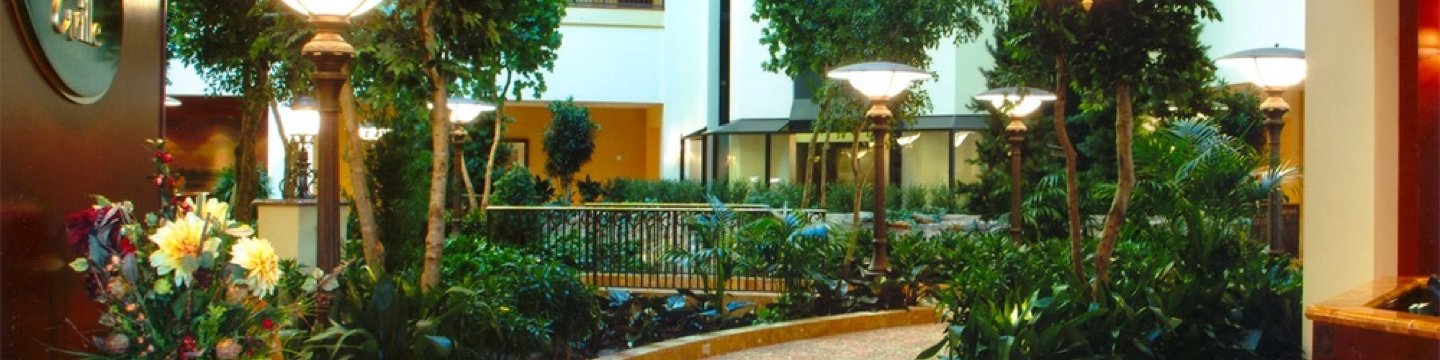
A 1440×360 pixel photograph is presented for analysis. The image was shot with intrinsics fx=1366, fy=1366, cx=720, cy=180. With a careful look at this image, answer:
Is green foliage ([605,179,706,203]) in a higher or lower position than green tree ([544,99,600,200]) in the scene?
lower

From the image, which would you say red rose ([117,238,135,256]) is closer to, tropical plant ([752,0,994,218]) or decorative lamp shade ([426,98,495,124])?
decorative lamp shade ([426,98,495,124])

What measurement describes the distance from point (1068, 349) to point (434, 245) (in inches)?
155

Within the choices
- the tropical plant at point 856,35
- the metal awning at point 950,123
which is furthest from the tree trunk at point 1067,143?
the metal awning at point 950,123

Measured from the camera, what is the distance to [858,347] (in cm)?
1044

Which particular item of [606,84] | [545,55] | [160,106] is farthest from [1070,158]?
[606,84]

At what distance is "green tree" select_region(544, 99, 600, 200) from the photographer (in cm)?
3047

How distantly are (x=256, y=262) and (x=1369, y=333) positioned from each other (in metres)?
3.34

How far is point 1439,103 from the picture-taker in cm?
662

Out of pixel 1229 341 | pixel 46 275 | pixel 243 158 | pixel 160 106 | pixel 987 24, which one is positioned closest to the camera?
pixel 46 275

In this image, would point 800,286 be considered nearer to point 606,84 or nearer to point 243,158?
point 243,158

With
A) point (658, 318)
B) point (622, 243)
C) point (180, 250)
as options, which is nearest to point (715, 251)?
point (658, 318)

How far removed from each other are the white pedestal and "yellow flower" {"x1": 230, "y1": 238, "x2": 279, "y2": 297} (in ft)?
14.7

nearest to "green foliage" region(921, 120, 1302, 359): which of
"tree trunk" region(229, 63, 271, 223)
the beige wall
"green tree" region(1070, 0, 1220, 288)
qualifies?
"green tree" region(1070, 0, 1220, 288)

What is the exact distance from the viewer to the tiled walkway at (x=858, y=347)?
9891 mm
